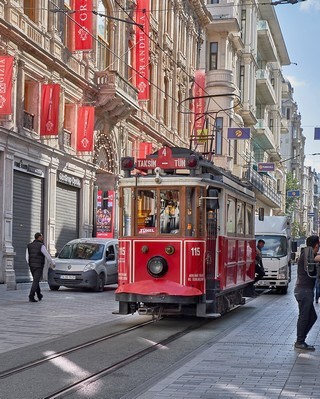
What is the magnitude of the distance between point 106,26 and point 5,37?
1109 centimetres

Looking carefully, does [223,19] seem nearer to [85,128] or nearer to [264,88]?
[264,88]

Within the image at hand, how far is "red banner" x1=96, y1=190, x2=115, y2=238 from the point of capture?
34.6 m

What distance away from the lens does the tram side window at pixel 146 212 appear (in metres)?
15.5

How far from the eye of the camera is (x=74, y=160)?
102 feet

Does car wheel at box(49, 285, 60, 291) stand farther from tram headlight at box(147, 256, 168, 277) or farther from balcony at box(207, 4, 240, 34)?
balcony at box(207, 4, 240, 34)

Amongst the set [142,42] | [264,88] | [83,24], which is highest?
[264,88]

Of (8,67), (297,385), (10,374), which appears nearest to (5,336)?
(10,374)

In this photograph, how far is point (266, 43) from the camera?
73125mm

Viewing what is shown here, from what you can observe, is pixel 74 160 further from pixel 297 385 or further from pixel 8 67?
pixel 297 385

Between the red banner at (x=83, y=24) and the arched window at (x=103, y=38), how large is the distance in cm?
485

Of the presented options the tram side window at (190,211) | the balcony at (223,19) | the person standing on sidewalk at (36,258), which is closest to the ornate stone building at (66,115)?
the person standing on sidewalk at (36,258)

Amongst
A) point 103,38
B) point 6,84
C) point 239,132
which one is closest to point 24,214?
point 6,84

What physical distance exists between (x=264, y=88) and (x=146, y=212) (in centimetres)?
5911

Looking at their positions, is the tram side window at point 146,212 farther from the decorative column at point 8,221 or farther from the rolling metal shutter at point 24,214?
the rolling metal shutter at point 24,214
